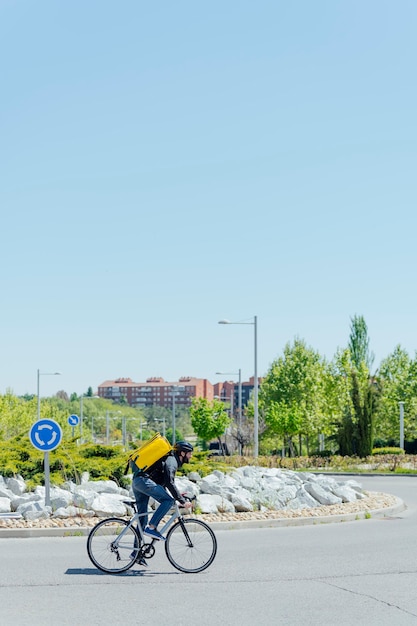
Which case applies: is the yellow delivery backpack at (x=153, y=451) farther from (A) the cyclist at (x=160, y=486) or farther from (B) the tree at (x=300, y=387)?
(B) the tree at (x=300, y=387)

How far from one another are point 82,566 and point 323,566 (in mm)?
3031

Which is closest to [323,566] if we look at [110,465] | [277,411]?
[110,465]

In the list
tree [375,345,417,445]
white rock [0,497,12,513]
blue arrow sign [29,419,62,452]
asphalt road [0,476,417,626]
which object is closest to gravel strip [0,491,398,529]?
white rock [0,497,12,513]

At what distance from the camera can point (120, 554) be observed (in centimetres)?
1076

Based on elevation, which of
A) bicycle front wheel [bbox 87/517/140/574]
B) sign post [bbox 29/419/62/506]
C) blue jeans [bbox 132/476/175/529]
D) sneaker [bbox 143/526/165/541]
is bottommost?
bicycle front wheel [bbox 87/517/140/574]

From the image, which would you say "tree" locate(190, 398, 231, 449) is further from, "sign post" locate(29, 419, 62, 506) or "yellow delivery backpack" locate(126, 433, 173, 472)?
"yellow delivery backpack" locate(126, 433, 173, 472)

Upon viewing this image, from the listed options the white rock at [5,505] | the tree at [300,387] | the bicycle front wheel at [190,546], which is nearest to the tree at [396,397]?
the tree at [300,387]

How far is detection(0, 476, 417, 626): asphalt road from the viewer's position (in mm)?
8211

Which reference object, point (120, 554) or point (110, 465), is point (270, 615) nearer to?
point (120, 554)

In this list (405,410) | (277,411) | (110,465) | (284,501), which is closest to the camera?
(284,501)

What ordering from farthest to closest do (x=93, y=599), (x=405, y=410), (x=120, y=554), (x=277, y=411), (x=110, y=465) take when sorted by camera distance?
1. (x=405, y=410)
2. (x=277, y=411)
3. (x=110, y=465)
4. (x=120, y=554)
5. (x=93, y=599)

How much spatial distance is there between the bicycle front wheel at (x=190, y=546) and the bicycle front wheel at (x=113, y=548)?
420 millimetres

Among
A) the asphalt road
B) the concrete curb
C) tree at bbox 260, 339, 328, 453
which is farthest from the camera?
tree at bbox 260, 339, 328, 453

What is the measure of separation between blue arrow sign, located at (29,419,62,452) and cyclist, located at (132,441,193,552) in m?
5.17
